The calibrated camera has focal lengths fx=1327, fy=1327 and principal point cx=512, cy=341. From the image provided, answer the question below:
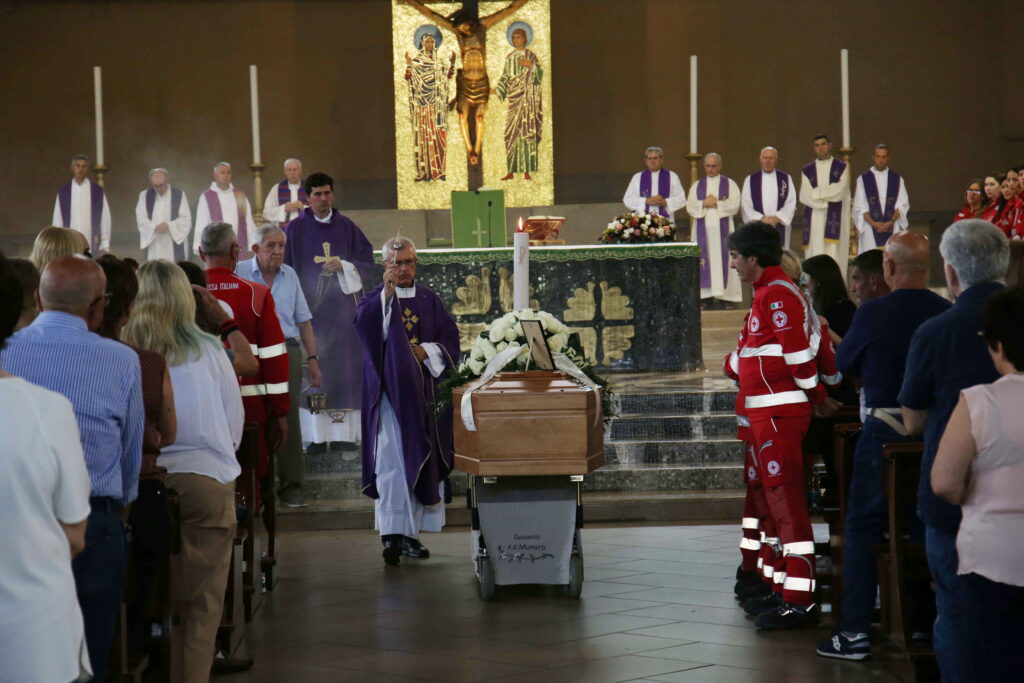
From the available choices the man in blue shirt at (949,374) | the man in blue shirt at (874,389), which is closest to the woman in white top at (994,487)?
the man in blue shirt at (949,374)

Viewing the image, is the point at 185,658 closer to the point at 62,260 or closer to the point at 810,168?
the point at 62,260

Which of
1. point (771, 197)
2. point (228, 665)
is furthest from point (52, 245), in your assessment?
point (771, 197)

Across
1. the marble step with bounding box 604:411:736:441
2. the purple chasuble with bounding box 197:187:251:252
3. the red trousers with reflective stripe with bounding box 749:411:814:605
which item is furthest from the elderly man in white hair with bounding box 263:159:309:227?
the red trousers with reflective stripe with bounding box 749:411:814:605

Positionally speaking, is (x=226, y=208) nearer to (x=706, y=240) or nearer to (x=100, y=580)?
(x=706, y=240)

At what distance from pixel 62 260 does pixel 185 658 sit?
1.65 metres

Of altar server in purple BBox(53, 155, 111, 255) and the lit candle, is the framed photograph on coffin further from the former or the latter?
altar server in purple BBox(53, 155, 111, 255)

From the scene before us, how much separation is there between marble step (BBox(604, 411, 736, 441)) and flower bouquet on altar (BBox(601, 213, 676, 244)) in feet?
6.95

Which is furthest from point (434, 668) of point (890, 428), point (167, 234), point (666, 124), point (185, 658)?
point (666, 124)

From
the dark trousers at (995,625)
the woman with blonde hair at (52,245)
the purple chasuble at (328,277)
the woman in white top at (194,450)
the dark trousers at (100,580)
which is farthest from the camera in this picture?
the purple chasuble at (328,277)

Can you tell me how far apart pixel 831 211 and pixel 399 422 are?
33.3 ft

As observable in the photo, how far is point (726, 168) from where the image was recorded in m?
17.5

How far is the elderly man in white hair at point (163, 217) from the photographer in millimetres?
15312

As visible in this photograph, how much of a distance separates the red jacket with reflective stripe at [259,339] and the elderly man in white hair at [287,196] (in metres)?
7.56

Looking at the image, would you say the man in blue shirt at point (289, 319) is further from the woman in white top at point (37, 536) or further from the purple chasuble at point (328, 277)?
the woman in white top at point (37, 536)
